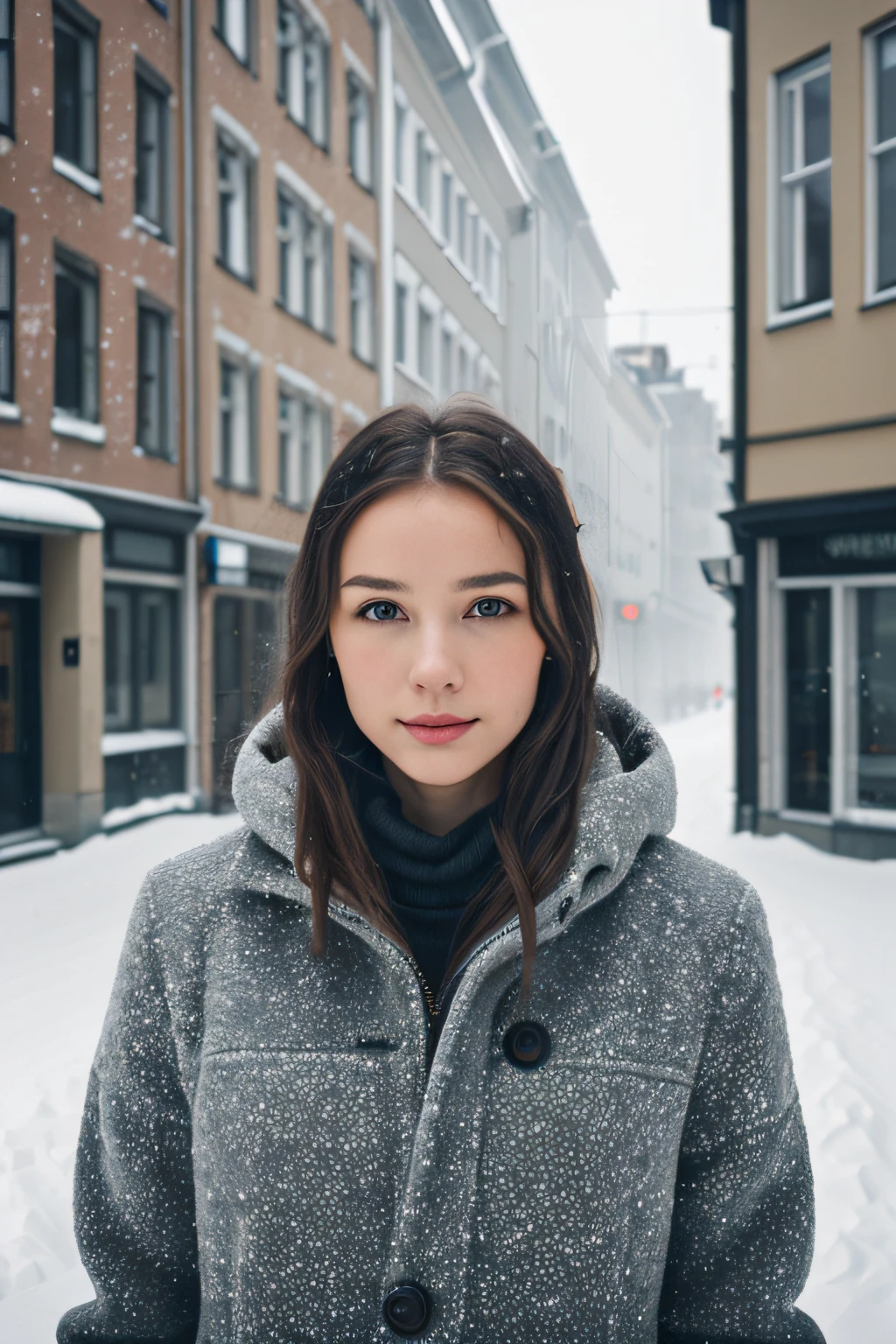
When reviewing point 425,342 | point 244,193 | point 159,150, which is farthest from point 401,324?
point 159,150

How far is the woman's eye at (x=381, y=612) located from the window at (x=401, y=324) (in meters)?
0.91

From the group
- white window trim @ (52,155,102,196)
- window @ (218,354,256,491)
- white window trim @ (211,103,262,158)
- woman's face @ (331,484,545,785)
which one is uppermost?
white window trim @ (211,103,262,158)

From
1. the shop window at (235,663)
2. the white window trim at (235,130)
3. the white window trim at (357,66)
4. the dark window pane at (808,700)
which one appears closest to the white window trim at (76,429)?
the shop window at (235,663)

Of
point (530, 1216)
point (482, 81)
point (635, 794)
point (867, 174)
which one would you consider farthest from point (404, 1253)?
point (482, 81)

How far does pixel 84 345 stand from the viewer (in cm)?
118

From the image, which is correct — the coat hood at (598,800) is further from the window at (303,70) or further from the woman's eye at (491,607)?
the window at (303,70)

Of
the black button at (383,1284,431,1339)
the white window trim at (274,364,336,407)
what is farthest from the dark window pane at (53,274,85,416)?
the black button at (383,1284,431,1339)

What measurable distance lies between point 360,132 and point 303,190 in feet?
0.46

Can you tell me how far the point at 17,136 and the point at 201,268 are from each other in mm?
319

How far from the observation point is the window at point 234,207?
1.39 metres

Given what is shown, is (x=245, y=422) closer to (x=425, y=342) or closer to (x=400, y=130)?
(x=425, y=342)

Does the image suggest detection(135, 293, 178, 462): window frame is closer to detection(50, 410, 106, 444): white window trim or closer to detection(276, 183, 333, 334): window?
detection(50, 410, 106, 444): white window trim

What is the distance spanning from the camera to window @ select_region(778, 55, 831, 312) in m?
1.29

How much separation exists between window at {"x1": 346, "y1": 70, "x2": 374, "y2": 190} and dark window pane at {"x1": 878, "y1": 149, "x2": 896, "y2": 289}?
0.71m
